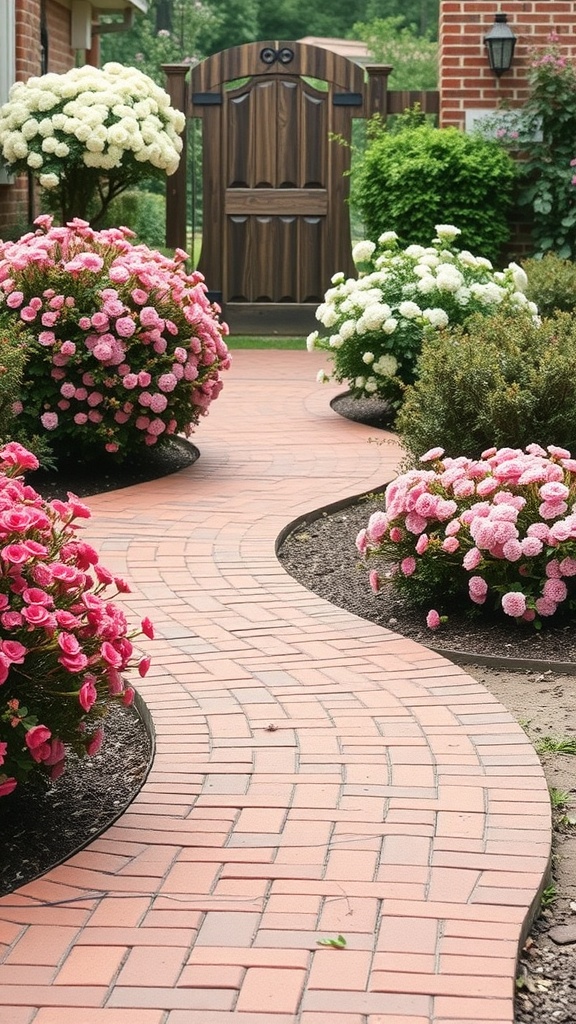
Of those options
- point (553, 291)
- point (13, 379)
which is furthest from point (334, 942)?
point (553, 291)

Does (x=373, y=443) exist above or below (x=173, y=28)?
below

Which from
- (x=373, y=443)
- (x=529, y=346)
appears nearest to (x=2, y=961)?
(x=529, y=346)

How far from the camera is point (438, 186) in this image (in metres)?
12.0

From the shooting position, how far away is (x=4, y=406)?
21.0ft

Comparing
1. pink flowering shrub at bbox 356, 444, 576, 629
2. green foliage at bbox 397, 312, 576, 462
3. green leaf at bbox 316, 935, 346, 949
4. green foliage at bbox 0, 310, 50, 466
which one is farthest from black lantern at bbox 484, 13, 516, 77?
green leaf at bbox 316, 935, 346, 949

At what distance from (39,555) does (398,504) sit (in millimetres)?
2071

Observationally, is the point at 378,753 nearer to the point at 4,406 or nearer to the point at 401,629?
the point at 401,629

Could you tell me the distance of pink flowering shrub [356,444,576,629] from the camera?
4656 mm

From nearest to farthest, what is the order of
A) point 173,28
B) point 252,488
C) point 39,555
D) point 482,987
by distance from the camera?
point 482,987, point 39,555, point 252,488, point 173,28

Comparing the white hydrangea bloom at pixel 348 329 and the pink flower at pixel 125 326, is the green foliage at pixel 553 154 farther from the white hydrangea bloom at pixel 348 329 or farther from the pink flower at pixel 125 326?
the pink flower at pixel 125 326

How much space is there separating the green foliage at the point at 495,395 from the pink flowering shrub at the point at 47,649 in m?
2.70

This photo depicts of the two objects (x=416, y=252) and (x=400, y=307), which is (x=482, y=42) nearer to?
(x=416, y=252)

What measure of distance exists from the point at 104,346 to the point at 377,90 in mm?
7225

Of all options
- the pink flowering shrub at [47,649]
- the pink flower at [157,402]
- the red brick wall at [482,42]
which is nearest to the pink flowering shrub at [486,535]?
the pink flowering shrub at [47,649]
